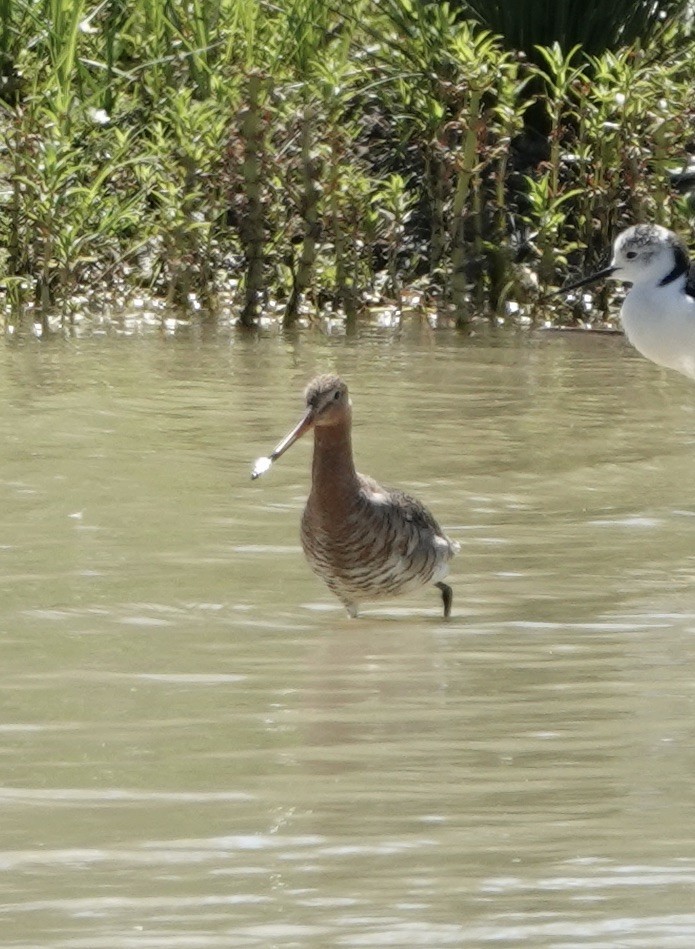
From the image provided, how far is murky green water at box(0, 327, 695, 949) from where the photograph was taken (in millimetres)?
3076

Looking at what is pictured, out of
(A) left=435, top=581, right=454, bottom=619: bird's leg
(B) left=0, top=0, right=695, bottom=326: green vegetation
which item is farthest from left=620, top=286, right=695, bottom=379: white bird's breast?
(A) left=435, top=581, right=454, bottom=619: bird's leg

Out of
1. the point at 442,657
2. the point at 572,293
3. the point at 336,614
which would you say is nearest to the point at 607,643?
the point at 442,657

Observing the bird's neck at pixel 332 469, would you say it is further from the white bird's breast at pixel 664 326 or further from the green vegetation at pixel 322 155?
the green vegetation at pixel 322 155

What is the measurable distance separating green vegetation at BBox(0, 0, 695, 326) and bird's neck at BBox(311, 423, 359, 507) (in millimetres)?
4618

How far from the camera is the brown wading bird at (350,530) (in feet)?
16.9

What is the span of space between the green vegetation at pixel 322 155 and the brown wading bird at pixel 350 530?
15.1 ft

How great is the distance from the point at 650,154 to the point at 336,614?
18.1 feet

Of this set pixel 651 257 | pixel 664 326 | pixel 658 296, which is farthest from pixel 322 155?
pixel 664 326

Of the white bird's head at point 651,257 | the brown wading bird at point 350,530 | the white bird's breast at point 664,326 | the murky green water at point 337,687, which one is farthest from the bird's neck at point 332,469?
the white bird's head at point 651,257

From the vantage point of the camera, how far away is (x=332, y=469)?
17.3ft

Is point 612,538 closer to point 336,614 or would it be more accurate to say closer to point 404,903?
point 336,614

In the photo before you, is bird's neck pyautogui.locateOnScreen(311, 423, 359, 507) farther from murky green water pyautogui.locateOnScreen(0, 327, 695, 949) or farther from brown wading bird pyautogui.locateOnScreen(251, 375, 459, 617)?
murky green water pyautogui.locateOnScreen(0, 327, 695, 949)

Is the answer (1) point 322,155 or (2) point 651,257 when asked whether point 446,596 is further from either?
(1) point 322,155

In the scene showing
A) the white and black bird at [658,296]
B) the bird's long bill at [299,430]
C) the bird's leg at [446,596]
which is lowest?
the bird's leg at [446,596]
